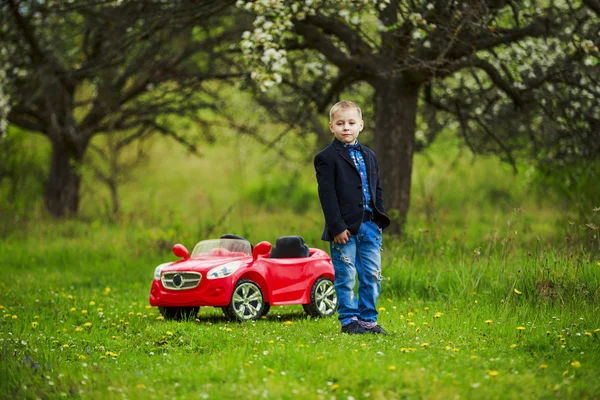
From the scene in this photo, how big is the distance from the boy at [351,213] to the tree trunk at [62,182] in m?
13.5

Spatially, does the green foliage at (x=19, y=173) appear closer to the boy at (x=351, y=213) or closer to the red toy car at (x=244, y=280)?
the red toy car at (x=244, y=280)

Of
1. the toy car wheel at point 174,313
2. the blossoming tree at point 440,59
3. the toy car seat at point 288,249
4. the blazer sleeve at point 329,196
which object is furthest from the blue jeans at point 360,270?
the blossoming tree at point 440,59

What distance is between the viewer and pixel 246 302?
8227 mm

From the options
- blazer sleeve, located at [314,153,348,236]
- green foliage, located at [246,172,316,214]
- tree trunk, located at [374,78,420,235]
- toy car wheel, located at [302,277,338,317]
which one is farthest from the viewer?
green foliage, located at [246,172,316,214]

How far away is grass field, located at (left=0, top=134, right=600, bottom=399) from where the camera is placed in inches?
214

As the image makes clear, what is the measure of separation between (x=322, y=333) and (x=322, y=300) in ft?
4.46

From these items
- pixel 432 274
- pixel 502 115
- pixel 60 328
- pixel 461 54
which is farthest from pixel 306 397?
pixel 502 115

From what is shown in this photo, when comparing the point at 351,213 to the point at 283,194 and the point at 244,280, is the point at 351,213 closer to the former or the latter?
the point at 244,280

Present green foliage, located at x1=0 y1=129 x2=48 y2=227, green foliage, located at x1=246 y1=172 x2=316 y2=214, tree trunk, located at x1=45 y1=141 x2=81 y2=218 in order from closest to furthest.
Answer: tree trunk, located at x1=45 y1=141 x2=81 y2=218 → green foliage, located at x1=0 y1=129 x2=48 y2=227 → green foliage, located at x1=246 y1=172 x2=316 y2=214

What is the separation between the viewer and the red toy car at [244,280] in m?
8.05

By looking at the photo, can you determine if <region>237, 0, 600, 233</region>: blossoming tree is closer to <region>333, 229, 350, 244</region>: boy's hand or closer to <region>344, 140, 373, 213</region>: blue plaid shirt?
<region>344, 140, 373, 213</region>: blue plaid shirt

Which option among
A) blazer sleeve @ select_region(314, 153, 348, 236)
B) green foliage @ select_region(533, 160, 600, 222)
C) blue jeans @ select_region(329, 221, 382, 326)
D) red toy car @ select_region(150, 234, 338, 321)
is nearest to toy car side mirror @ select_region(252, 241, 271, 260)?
red toy car @ select_region(150, 234, 338, 321)

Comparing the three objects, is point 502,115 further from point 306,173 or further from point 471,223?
point 306,173

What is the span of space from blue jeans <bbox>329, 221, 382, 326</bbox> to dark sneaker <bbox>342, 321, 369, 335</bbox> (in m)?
0.04
